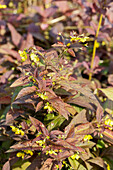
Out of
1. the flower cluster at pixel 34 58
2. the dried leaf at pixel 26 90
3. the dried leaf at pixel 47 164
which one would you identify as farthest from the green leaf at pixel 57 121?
the flower cluster at pixel 34 58

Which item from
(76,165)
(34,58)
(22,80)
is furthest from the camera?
(76,165)

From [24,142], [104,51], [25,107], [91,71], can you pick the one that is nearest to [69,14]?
[104,51]

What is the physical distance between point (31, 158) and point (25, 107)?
1.63ft

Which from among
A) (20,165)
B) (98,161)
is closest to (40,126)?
(20,165)

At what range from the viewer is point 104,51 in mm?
3334

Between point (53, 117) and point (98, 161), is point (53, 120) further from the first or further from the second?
point (98, 161)

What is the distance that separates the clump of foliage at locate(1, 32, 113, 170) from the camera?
1562 millimetres

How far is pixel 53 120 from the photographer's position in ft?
5.99

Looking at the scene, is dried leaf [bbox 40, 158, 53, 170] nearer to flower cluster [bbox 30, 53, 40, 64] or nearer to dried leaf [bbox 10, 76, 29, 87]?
dried leaf [bbox 10, 76, 29, 87]

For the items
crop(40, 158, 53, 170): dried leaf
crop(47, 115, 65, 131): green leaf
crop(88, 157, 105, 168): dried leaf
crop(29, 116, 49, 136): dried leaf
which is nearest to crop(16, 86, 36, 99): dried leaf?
crop(29, 116, 49, 136): dried leaf

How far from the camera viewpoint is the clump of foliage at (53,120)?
1.56 metres

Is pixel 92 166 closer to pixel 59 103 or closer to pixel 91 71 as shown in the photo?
pixel 59 103

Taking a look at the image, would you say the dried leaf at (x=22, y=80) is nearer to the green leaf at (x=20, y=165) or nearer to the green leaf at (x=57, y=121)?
the green leaf at (x=57, y=121)

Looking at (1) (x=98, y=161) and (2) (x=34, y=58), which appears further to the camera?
(1) (x=98, y=161)
